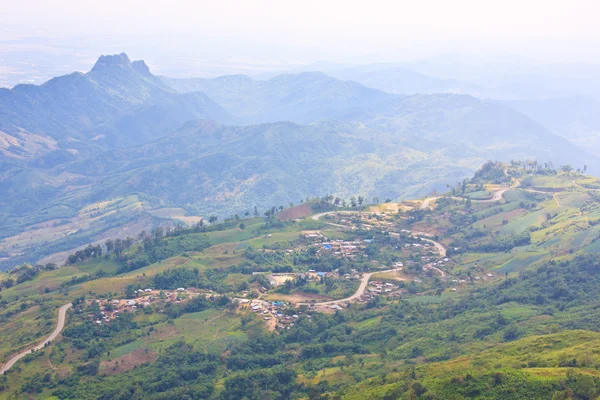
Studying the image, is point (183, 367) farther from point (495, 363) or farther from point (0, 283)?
point (0, 283)

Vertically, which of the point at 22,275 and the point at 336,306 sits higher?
the point at 22,275

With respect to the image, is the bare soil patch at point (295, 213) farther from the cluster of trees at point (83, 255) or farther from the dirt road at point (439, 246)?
the cluster of trees at point (83, 255)

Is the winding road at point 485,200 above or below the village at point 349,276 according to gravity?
above

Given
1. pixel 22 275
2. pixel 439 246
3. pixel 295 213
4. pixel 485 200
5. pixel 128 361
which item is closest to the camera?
pixel 128 361

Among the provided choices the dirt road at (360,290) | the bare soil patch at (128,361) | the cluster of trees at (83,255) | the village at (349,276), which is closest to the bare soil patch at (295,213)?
the village at (349,276)

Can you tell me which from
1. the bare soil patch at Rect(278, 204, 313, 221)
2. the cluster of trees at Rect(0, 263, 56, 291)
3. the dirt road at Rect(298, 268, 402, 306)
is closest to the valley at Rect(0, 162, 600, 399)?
the dirt road at Rect(298, 268, 402, 306)

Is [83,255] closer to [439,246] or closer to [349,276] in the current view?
[349,276]

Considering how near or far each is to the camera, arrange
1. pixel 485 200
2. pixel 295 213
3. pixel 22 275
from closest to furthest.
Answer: pixel 22 275 < pixel 295 213 < pixel 485 200

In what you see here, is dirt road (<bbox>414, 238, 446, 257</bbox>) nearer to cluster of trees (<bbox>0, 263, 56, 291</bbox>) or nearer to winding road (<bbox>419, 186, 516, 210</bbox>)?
winding road (<bbox>419, 186, 516, 210</bbox>)

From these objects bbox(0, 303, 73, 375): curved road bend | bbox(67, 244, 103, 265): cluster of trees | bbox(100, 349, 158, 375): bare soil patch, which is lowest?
bbox(100, 349, 158, 375): bare soil patch

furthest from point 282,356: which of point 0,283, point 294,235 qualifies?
point 0,283

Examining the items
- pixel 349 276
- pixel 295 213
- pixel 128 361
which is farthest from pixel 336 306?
pixel 295 213

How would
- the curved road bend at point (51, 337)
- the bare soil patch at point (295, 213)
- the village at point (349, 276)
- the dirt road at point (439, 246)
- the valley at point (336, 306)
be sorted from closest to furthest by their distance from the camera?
the valley at point (336, 306)
the curved road bend at point (51, 337)
the village at point (349, 276)
the dirt road at point (439, 246)
the bare soil patch at point (295, 213)
